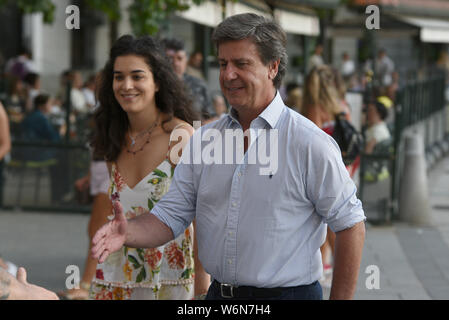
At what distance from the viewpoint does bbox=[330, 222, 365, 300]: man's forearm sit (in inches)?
120

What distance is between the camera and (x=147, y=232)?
329 cm

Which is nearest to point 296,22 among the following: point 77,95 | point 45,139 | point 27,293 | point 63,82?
point 77,95

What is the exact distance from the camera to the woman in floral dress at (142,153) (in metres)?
4.13

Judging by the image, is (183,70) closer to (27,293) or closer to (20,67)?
(27,293)

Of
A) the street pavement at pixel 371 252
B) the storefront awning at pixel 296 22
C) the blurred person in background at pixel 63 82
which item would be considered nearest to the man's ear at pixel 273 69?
the street pavement at pixel 371 252

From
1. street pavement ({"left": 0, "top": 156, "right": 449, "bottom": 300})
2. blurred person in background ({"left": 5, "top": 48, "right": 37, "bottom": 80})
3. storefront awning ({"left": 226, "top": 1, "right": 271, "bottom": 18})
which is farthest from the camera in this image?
blurred person in background ({"left": 5, "top": 48, "right": 37, "bottom": 80})

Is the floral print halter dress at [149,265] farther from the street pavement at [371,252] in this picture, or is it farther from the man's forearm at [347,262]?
the street pavement at [371,252]

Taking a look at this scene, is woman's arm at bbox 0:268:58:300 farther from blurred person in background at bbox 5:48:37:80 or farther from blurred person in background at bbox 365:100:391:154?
blurred person in background at bbox 5:48:37:80

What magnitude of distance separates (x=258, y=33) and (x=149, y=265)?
1459mm

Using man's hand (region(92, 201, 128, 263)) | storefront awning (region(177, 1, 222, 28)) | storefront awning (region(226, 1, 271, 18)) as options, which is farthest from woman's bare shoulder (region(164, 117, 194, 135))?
storefront awning (region(226, 1, 271, 18))

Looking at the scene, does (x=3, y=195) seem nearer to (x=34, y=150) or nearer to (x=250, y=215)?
(x=34, y=150)

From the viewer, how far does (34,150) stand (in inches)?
418

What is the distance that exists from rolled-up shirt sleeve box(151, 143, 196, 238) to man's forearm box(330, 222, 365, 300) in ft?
2.09

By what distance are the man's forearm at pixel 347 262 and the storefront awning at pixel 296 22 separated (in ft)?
36.8
